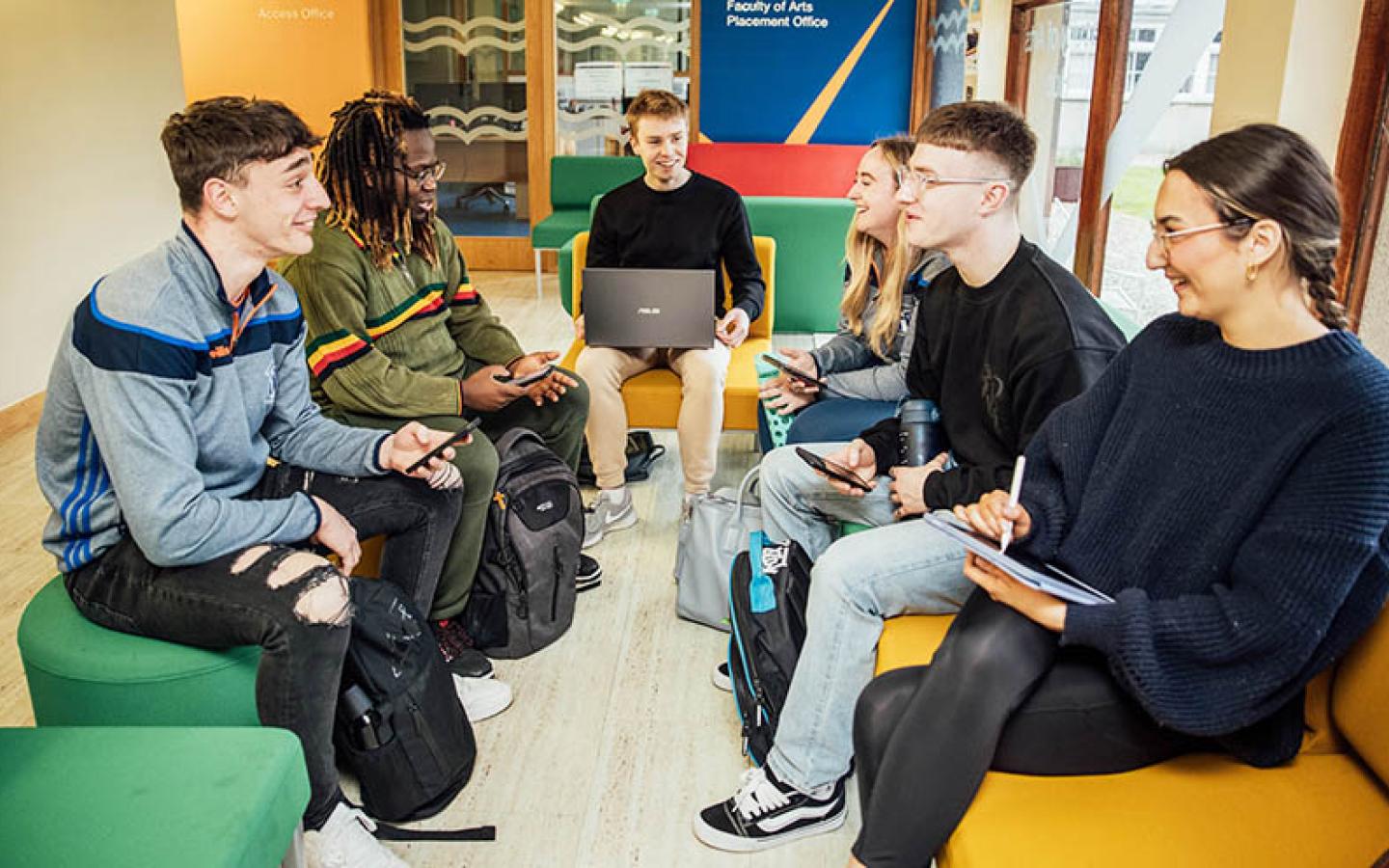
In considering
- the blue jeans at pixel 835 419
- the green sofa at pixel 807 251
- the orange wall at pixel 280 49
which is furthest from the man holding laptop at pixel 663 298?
the orange wall at pixel 280 49

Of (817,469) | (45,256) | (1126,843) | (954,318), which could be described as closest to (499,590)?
(817,469)

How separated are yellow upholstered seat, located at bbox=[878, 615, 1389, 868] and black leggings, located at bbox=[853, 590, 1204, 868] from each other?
29mm

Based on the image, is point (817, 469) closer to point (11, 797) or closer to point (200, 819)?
point (200, 819)

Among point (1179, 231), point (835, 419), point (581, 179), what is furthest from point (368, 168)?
point (581, 179)

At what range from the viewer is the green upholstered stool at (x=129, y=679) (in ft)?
6.13

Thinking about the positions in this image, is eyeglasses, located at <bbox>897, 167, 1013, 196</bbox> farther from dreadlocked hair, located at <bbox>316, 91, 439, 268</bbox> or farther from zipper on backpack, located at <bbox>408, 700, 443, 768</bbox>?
zipper on backpack, located at <bbox>408, 700, 443, 768</bbox>

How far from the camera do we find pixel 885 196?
2881mm

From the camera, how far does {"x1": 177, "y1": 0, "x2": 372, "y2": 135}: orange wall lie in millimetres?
7285

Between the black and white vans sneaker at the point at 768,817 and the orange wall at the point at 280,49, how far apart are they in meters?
6.45

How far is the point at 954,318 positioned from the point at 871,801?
3.54 feet

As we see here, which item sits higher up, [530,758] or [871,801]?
[871,801]

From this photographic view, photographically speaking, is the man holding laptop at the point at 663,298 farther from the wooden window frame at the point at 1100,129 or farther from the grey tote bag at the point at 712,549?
the wooden window frame at the point at 1100,129

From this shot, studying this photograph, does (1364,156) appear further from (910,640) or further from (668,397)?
(668,397)

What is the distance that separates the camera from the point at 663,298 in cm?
335
